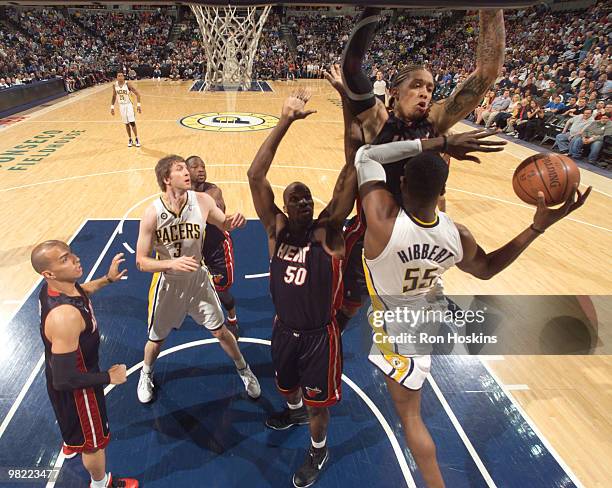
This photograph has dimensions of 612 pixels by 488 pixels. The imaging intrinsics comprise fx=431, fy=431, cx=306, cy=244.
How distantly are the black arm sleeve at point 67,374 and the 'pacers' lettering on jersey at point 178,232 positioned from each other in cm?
112

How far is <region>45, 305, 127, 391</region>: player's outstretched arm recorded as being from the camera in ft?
7.02

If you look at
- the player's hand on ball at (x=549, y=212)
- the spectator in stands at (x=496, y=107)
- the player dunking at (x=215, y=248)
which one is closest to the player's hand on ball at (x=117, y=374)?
the player dunking at (x=215, y=248)

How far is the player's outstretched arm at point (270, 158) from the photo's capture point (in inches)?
85.9

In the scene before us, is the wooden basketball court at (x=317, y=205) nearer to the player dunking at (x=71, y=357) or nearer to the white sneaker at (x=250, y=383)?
the white sneaker at (x=250, y=383)

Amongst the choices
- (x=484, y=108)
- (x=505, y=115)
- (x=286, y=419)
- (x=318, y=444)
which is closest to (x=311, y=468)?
(x=318, y=444)

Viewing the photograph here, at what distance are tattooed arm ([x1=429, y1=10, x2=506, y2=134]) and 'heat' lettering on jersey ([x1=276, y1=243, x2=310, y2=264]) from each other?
126 cm

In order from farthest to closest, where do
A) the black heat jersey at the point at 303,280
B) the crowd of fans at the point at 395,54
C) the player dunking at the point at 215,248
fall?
1. the crowd of fans at the point at 395,54
2. the player dunking at the point at 215,248
3. the black heat jersey at the point at 303,280

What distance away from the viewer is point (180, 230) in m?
3.13

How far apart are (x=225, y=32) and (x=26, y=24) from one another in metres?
20.6

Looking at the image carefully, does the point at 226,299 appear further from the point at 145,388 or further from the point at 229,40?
the point at 229,40

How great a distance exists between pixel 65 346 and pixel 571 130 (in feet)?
37.0

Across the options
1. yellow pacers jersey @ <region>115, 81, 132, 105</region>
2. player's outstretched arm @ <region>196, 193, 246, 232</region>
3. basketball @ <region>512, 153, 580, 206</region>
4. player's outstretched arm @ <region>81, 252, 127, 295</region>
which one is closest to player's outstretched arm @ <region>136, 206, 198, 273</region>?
player's outstretched arm @ <region>81, 252, 127, 295</region>

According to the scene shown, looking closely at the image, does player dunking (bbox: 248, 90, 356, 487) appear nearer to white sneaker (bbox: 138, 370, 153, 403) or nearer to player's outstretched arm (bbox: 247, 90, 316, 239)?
player's outstretched arm (bbox: 247, 90, 316, 239)

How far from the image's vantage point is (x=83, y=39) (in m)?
28.0
